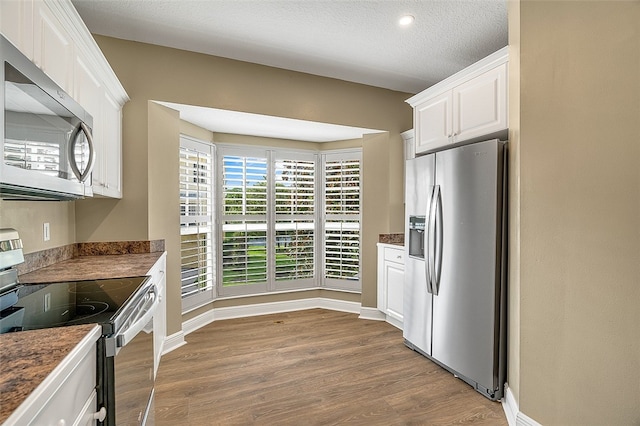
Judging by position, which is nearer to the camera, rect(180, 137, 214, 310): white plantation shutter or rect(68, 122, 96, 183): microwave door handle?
rect(68, 122, 96, 183): microwave door handle

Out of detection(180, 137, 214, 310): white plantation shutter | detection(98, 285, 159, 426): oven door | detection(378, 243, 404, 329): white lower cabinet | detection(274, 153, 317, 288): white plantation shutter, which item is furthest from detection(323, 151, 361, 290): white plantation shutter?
detection(98, 285, 159, 426): oven door

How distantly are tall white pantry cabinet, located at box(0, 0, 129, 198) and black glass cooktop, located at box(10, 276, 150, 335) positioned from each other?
73 cm

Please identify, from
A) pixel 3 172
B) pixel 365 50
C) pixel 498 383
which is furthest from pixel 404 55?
pixel 3 172

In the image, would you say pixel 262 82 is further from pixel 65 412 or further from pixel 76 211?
pixel 65 412

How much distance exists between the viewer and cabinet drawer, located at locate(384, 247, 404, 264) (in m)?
3.49

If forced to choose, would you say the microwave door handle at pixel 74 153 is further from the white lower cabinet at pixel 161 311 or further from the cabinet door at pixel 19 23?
the white lower cabinet at pixel 161 311

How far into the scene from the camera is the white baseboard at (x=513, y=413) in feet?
6.15

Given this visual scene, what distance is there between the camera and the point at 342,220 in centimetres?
432

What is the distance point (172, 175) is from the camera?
315 cm

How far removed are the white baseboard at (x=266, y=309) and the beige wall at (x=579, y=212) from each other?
2532 mm

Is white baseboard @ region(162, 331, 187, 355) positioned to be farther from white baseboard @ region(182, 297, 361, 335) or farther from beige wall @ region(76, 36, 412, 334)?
white baseboard @ region(182, 297, 361, 335)

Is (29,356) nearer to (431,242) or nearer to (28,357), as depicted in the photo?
(28,357)

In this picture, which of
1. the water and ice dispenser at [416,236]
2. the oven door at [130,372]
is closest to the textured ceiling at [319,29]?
the water and ice dispenser at [416,236]

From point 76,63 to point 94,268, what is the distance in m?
1.24
